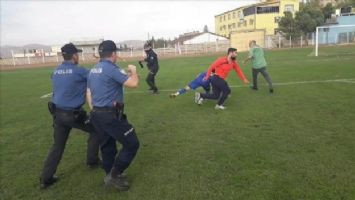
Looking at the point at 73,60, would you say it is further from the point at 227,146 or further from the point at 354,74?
the point at 354,74

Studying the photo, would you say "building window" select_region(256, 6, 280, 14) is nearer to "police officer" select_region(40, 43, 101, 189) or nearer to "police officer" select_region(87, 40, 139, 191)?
"police officer" select_region(40, 43, 101, 189)

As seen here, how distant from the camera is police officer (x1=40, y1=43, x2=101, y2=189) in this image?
5.20 meters

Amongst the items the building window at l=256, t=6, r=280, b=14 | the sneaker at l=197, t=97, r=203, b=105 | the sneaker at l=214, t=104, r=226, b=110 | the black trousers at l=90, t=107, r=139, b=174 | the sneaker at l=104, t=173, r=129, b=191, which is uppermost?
the building window at l=256, t=6, r=280, b=14

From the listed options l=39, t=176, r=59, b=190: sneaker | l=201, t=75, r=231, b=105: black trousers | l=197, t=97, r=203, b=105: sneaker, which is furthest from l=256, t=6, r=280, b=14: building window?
l=39, t=176, r=59, b=190: sneaker

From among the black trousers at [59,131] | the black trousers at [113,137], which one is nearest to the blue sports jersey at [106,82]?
the black trousers at [113,137]

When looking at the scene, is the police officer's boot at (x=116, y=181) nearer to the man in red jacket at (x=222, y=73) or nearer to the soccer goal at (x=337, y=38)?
the man in red jacket at (x=222, y=73)

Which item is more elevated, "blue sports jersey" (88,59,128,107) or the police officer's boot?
"blue sports jersey" (88,59,128,107)

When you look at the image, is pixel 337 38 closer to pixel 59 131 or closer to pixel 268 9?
pixel 268 9

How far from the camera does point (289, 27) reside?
181 feet

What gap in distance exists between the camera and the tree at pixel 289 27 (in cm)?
5478

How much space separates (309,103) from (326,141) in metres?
3.64

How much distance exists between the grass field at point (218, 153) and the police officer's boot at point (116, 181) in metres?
0.10

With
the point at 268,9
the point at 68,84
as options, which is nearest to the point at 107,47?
the point at 68,84

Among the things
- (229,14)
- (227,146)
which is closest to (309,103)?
(227,146)
